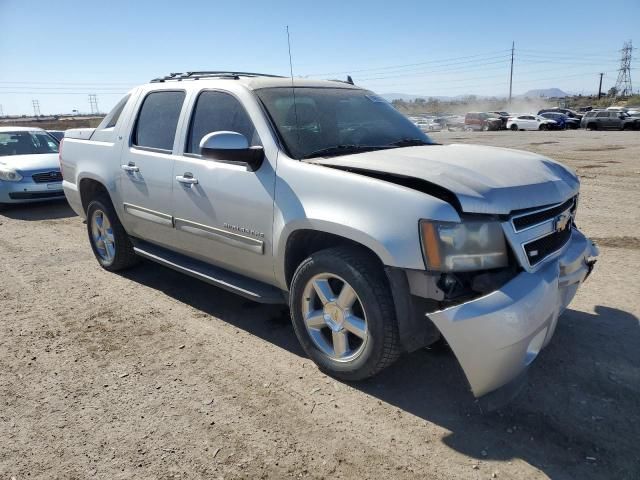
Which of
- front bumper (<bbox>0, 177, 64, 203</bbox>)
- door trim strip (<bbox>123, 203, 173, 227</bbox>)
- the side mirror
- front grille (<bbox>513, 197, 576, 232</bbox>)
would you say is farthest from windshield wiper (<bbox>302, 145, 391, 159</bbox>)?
front bumper (<bbox>0, 177, 64, 203</bbox>)

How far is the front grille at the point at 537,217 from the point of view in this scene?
8.80ft

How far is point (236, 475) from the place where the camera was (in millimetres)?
2383

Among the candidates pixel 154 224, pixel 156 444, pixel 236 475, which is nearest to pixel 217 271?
pixel 154 224

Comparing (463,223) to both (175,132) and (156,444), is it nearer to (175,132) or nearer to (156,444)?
(156,444)

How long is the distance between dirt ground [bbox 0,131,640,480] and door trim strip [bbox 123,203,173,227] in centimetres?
79

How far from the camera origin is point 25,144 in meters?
10.2

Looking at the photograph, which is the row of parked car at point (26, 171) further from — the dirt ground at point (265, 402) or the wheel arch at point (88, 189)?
the dirt ground at point (265, 402)

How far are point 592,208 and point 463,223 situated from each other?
6.16 metres

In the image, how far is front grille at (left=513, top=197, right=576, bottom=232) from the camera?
268 cm

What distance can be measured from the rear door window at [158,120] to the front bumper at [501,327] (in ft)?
9.29

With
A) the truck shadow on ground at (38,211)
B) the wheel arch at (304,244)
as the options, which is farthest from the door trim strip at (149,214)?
the truck shadow on ground at (38,211)

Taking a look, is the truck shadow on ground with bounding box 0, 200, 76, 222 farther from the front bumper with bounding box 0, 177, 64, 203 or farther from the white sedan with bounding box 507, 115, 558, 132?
the white sedan with bounding box 507, 115, 558, 132

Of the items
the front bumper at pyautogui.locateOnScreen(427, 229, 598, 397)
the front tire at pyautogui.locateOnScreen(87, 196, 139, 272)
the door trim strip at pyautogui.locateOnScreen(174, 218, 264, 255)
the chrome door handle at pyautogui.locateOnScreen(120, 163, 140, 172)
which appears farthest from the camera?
the front tire at pyautogui.locateOnScreen(87, 196, 139, 272)

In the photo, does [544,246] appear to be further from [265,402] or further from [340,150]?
[265,402]
